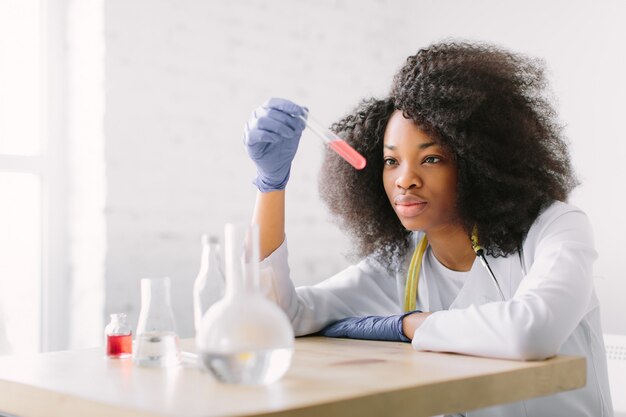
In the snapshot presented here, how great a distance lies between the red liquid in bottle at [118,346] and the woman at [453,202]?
1.35 feet

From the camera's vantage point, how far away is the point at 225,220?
12.0ft

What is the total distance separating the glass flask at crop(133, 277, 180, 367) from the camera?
135 cm

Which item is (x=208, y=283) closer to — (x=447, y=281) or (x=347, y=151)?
(x=347, y=151)

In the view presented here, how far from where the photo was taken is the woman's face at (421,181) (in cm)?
183

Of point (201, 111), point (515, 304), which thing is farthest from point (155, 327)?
point (201, 111)

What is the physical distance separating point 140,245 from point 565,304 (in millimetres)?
2226

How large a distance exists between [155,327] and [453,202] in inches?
31.4

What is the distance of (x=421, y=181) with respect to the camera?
184cm

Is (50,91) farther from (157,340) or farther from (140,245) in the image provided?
(157,340)

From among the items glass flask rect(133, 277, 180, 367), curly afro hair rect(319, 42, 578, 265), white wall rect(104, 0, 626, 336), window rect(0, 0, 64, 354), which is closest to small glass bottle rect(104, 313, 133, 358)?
glass flask rect(133, 277, 180, 367)

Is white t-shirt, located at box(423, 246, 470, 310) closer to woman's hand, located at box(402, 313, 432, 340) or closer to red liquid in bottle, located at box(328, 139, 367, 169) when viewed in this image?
woman's hand, located at box(402, 313, 432, 340)

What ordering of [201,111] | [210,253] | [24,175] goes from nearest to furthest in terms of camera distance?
[210,253]
[24,175]
[201,111]

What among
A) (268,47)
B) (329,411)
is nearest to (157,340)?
(329,411)

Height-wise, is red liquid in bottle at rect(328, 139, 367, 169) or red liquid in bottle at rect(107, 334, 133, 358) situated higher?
red liquid in bottle at rect(328, 139, 367, 169)
